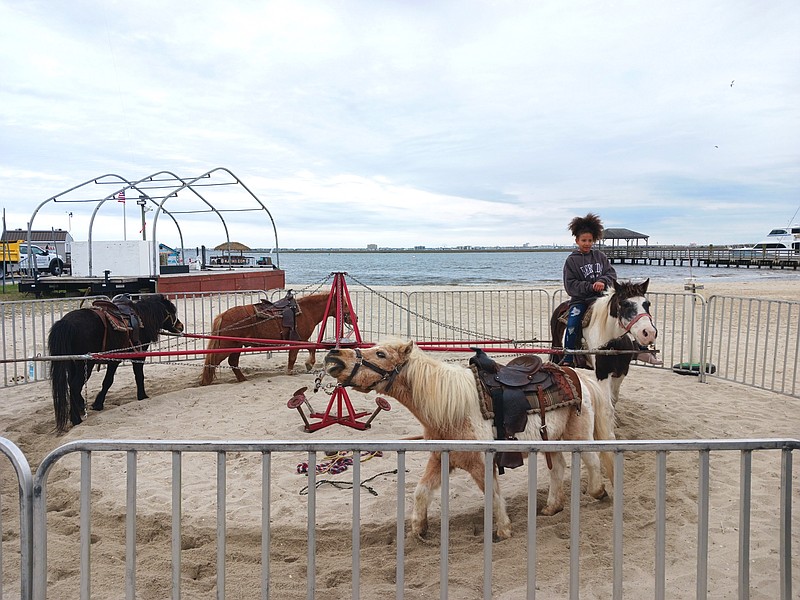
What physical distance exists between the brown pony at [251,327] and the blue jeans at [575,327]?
349 centimetres

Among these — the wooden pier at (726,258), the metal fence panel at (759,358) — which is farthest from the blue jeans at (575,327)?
the wooden pier at (726,258)

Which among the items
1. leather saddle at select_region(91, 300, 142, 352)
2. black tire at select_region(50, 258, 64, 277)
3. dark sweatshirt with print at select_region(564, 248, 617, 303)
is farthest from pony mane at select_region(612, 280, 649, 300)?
black tire at select_region(50, 258, 64, 277)

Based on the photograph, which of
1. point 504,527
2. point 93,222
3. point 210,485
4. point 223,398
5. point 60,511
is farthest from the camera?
point 93,222

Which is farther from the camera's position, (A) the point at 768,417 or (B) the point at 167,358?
(B) the point at 167,358

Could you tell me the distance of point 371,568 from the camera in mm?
3285

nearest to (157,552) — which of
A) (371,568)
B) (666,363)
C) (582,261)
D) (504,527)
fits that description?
(371,568)

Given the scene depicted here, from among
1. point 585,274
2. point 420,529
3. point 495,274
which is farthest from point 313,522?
point 495,274

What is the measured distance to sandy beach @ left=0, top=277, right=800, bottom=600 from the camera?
3100mm

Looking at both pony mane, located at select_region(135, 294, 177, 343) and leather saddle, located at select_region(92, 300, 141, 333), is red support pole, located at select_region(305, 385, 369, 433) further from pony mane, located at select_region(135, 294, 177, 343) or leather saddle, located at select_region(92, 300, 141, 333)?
pony mane, located at select_region(135, 294, 177, 343)

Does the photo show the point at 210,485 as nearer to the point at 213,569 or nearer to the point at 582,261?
the point at 213,569

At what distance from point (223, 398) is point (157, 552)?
12.9 feet

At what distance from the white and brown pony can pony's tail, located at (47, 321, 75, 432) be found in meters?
5.68

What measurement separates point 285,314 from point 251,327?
0.56 metres

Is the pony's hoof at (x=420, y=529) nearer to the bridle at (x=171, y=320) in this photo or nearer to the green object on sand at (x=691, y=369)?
the bridle at (x=171, y=320)
